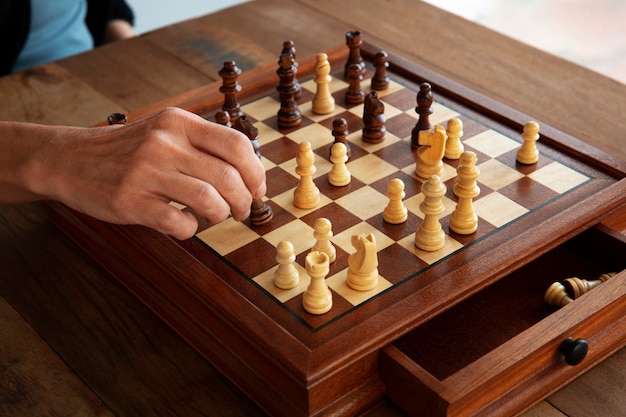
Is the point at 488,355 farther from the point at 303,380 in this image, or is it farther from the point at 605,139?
the point at 605,139

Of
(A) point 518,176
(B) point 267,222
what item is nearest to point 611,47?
(A) point 518,176

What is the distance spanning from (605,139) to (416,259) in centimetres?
77

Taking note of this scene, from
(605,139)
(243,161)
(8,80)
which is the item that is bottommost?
(8,80)

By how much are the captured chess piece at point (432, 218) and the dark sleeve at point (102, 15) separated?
82.8 inches

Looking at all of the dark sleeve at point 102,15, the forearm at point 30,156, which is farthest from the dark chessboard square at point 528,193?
the dark sleeve at point 102,15

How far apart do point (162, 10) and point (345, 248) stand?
3.48 meters

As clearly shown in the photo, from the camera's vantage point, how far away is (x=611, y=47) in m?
4.79

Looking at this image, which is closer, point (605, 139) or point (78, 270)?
point (78, 270)

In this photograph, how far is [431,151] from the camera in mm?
1673

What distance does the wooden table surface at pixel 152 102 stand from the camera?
1.36 m

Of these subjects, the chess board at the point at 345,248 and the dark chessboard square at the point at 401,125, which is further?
the dark chessboard square at the point at 401,125

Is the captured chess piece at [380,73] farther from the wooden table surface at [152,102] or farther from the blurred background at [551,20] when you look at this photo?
the blurred background at [551,20]

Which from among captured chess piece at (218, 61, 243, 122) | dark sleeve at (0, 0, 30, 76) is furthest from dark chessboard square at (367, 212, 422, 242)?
dark sleeve at (0, 0, 30, 76)

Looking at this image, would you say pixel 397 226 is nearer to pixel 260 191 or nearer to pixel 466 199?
pixel 466 199
